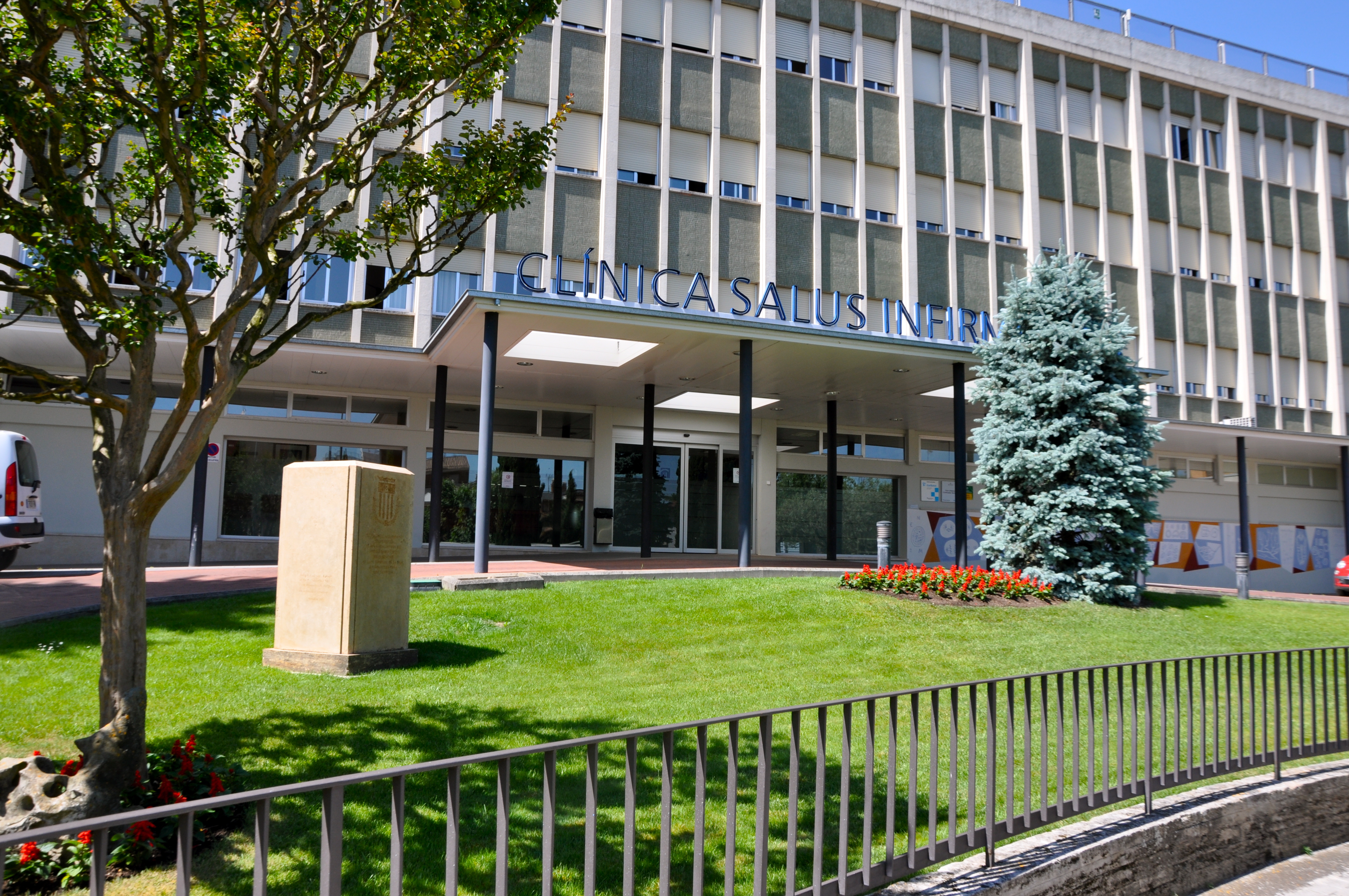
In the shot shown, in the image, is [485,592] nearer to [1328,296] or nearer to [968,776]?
[968,776]

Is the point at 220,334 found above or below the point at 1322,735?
above

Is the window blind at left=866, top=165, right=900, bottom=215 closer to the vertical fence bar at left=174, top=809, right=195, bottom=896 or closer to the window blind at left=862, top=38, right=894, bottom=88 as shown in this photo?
the window blind at left=862, top=38, right=894, bottom=88

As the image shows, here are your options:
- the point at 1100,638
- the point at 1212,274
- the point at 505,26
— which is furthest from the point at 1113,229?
the point at 505,26

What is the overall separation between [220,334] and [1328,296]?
3353cm

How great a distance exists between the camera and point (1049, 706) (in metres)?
7.36

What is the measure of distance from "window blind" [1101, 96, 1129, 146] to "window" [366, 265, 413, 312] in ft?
67.6

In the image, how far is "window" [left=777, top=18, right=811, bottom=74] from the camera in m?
22.0

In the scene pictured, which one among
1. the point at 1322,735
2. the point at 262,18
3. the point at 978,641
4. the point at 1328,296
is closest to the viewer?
the point at 262,18

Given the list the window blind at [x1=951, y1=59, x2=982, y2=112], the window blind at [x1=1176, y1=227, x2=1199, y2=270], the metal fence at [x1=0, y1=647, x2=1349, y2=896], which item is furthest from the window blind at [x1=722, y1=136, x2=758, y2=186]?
the metal fence at [x1=0, y1=647, x2=1349, y2=896]

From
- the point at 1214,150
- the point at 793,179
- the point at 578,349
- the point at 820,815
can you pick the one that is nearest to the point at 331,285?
the point at 578,349

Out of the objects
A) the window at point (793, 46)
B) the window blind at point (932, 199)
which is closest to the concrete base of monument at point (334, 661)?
the window at point (793, 46)

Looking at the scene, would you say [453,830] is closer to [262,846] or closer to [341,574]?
[262,846]

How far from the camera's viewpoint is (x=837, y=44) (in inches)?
891

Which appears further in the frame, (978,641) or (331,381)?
(331,381)
